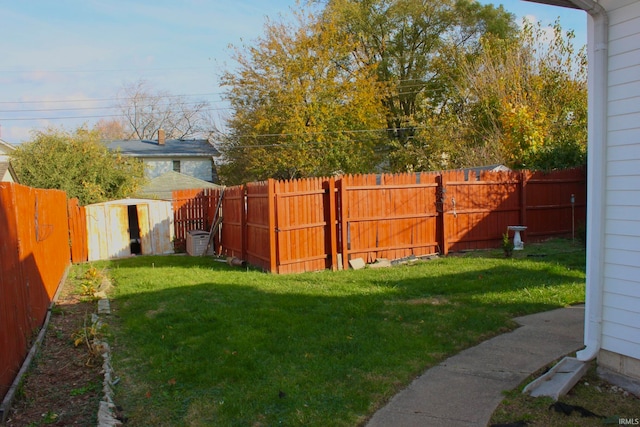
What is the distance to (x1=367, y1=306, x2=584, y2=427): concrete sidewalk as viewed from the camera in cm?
407

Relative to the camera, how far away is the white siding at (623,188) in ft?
14.3

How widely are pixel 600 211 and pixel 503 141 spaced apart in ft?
53.5

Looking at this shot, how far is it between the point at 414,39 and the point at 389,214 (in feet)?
86.9

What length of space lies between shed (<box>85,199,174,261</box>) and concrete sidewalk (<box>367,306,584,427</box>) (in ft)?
43.2

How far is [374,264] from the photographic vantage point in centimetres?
1192

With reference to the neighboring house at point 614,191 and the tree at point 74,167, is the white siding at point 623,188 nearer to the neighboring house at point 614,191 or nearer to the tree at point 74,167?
the neighboring house at point 614,191

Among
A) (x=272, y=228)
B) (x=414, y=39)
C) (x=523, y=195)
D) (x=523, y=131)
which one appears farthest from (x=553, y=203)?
(x=414, y=39)

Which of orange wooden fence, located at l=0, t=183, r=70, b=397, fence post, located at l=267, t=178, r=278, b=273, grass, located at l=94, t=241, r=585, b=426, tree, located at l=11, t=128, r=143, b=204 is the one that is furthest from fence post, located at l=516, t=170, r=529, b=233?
tree, located at l=11, t=128, r=143, b=204

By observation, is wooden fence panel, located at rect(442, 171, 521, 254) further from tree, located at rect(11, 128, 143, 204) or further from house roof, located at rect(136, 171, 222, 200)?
house roof, located at rect(136, 171, 222, 200)

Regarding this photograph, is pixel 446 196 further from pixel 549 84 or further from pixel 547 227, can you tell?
pixel 549 84

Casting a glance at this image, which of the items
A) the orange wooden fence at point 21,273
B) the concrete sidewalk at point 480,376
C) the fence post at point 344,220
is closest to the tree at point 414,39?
the fence post at point 344,220

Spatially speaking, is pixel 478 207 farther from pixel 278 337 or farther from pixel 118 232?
pixel 118 232

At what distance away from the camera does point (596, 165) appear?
4.62m

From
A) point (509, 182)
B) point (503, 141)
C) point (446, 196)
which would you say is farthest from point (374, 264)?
point (503, 141)
